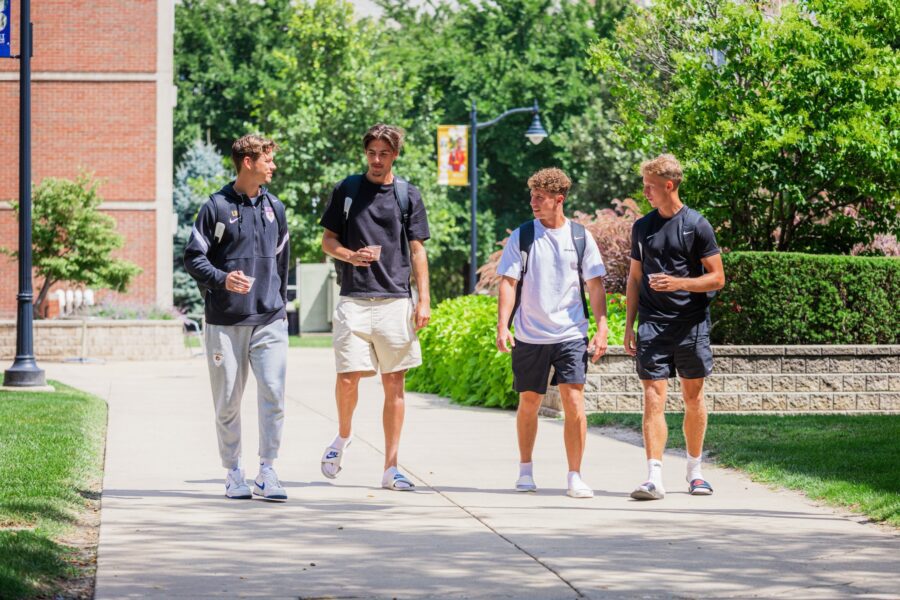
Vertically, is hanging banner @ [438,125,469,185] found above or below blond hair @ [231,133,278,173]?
above

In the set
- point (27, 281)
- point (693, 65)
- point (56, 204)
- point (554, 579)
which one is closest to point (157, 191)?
point (56, 204)

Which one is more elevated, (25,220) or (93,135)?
(93,135)

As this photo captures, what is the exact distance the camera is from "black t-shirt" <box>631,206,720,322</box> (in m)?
8.09

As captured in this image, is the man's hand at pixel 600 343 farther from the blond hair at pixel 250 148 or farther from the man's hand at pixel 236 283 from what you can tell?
the blond hair at pixel 250 148

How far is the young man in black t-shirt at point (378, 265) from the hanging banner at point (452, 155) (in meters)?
24.5

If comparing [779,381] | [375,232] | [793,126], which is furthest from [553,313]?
[793,126]

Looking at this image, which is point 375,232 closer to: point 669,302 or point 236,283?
point 236,283

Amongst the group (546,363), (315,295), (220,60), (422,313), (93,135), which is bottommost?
(315,295)

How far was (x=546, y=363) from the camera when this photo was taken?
822cm

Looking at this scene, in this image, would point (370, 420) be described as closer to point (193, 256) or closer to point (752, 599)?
point (193, 256)

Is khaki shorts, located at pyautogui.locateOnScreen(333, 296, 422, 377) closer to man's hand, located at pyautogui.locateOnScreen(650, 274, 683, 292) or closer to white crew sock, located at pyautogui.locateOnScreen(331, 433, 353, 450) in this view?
white crew sock, located at pyautogui.locateOnScreen(331, 433, 353, 450)

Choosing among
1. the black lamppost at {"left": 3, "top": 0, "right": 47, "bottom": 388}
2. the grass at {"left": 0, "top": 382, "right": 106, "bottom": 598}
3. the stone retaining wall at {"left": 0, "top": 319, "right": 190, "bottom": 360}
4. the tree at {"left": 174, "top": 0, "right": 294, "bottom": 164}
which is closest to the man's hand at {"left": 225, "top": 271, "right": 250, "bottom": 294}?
the grass at {"left": 0, "top": 382, "right": 106, "bottom": 598}

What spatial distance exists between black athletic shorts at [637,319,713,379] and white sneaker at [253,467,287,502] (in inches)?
86.3

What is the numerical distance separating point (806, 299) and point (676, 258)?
20.8ft
